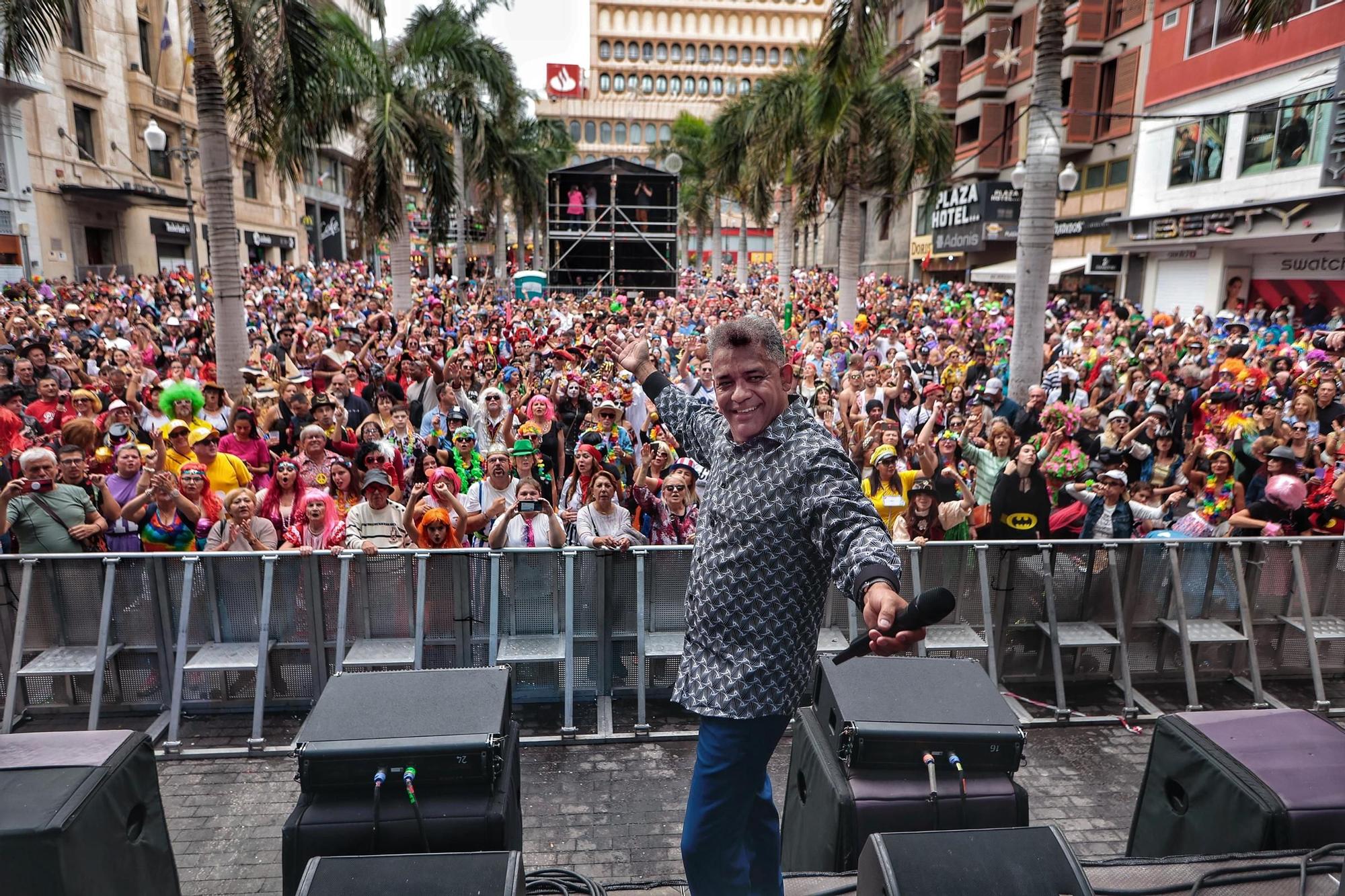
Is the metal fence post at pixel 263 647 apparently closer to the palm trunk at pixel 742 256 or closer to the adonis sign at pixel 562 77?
the palm trunk at pixel 742 256

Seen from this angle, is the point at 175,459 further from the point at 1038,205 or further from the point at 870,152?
the point at 870,152

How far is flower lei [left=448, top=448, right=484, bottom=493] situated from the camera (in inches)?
292

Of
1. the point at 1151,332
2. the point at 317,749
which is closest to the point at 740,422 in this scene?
the point at 317,749

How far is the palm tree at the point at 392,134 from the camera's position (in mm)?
17406

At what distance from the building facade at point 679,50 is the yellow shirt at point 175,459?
87.8 meters

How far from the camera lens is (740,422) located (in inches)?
105

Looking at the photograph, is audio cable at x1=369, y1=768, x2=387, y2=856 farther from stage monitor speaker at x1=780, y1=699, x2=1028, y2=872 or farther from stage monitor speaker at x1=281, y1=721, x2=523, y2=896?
stage monitor speaker at x1=780, y1=699, x2=1028, y2=872

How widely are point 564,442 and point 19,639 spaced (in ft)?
15.5

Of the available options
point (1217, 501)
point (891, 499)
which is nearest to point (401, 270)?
point (891, 499)

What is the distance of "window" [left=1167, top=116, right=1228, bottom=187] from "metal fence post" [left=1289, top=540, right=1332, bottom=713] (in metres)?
22.9

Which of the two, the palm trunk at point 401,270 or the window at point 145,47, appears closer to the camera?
the palm trunk at point 401,270

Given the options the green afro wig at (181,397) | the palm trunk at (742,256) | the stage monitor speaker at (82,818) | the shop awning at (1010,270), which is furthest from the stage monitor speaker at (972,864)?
the palm trunk at (742,256)

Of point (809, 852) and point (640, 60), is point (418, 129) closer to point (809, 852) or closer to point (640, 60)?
point (809, 852)

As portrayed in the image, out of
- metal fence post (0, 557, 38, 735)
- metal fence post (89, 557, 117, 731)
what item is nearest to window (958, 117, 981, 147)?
metal fence post (89, 557, 117, 731)
